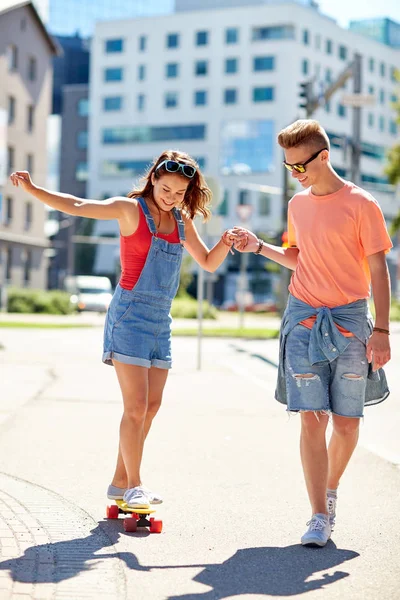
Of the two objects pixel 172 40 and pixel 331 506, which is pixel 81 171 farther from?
pixel 331 506

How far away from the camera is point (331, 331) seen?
16.0 ft

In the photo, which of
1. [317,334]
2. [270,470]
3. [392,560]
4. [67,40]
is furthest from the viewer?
[67,40]

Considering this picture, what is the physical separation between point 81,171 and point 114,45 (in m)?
11.3

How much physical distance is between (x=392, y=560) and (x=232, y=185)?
3209 inches

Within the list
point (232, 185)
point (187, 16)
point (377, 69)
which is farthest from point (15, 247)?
point (377, 69)

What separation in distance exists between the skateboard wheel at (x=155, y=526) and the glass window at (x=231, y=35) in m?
85.4

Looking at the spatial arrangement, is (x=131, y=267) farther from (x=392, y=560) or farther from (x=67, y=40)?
(x=67, y=40)

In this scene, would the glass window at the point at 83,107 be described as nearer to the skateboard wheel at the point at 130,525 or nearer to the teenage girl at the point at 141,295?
the teenage girl at the point at 141,295

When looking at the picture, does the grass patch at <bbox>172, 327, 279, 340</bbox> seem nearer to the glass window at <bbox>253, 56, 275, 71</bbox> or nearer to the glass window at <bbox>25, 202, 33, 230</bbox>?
the glass window at <bbox>25, 202, 33, 230</bbox>

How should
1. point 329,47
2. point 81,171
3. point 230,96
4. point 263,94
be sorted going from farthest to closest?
1. point 81,171
2. point 329,47
3. point 230,96
4. point 263,94

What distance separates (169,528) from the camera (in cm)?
516

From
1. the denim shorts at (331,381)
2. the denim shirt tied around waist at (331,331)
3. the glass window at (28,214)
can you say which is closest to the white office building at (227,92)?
the glass window at (28,214)

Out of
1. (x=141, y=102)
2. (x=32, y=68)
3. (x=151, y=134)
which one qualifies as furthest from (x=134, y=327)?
(x=141, y=102)

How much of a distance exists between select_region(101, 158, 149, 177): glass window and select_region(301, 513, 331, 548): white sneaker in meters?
86.8
